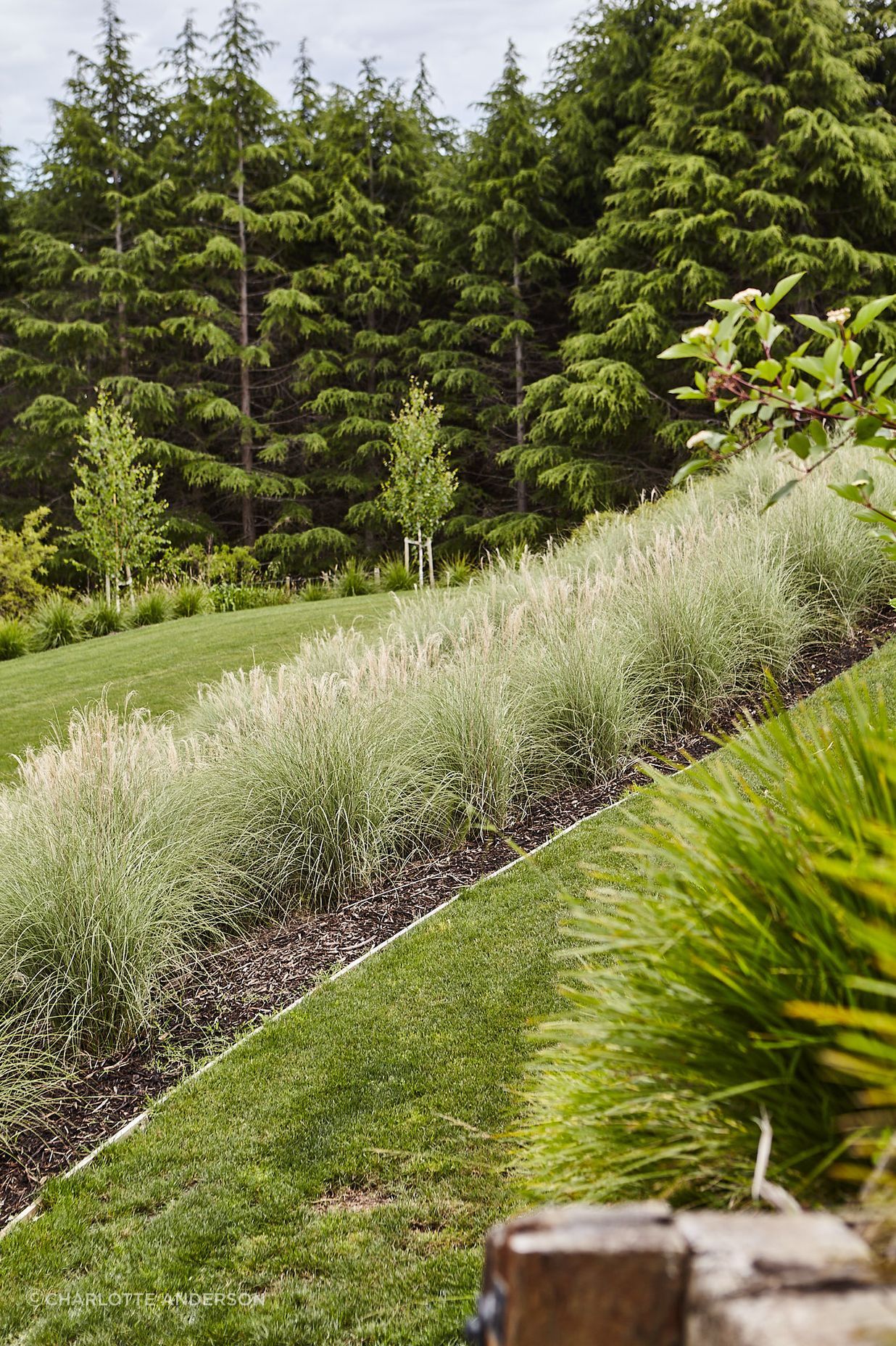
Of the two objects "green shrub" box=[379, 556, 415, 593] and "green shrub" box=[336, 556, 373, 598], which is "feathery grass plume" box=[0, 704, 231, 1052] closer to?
"green shrub" box=[379, 556, 415, 593]

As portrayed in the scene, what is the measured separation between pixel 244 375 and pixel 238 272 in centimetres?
305

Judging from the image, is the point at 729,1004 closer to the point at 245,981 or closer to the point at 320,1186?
the point at 320,1186

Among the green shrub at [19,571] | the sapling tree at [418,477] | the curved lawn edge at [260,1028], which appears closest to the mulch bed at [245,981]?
the curved lawn edge at [260,1028]

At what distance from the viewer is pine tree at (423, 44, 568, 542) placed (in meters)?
18.6

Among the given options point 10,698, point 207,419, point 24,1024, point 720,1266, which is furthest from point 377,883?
point 207,419

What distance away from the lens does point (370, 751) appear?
4254mm

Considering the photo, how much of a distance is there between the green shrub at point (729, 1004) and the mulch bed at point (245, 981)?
852mm

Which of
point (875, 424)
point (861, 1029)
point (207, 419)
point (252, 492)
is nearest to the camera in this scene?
point (861, 1029)

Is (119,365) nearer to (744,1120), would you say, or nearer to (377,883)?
(377,883)

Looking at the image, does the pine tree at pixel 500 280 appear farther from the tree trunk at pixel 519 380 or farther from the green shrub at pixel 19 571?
the green shrub at pixel 19 571

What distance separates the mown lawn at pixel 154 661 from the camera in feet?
24.9

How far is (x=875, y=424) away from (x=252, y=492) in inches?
782

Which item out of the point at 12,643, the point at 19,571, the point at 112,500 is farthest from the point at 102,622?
the point at 19,571

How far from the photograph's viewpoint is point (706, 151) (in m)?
16.0
